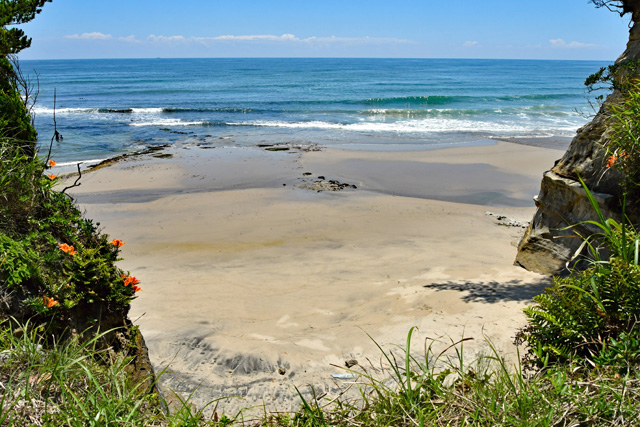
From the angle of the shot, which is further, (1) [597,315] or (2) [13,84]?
(2) [13,84]

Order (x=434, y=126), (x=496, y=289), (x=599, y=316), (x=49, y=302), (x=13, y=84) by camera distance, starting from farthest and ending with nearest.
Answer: (x=434, y=126) < (x=496, y=289) < (x=13, y=84) < (x=49, y=302) < (x=599, y=316)

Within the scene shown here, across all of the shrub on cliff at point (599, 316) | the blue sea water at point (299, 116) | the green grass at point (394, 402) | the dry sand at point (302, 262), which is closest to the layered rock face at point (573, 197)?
the dry sand at point (302, 262)

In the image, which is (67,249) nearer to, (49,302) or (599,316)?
(49,302)

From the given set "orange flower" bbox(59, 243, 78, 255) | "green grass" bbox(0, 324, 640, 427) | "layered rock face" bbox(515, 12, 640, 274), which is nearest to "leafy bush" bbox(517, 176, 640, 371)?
"green grass" bbox(0, 324, 640, 427)

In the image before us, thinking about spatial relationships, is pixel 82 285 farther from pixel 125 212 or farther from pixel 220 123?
pixel 220 123

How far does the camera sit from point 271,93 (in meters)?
42.9

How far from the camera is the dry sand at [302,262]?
5016 mm

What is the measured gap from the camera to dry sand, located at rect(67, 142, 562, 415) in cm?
502

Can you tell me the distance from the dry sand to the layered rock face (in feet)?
1.58

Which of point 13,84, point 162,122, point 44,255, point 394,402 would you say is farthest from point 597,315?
point 162,122

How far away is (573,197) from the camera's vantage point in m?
6.65

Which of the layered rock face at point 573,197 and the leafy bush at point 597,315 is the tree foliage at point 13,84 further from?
the layered rock face at point 573,197

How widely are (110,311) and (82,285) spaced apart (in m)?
0.35

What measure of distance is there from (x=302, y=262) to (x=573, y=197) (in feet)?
14.1
